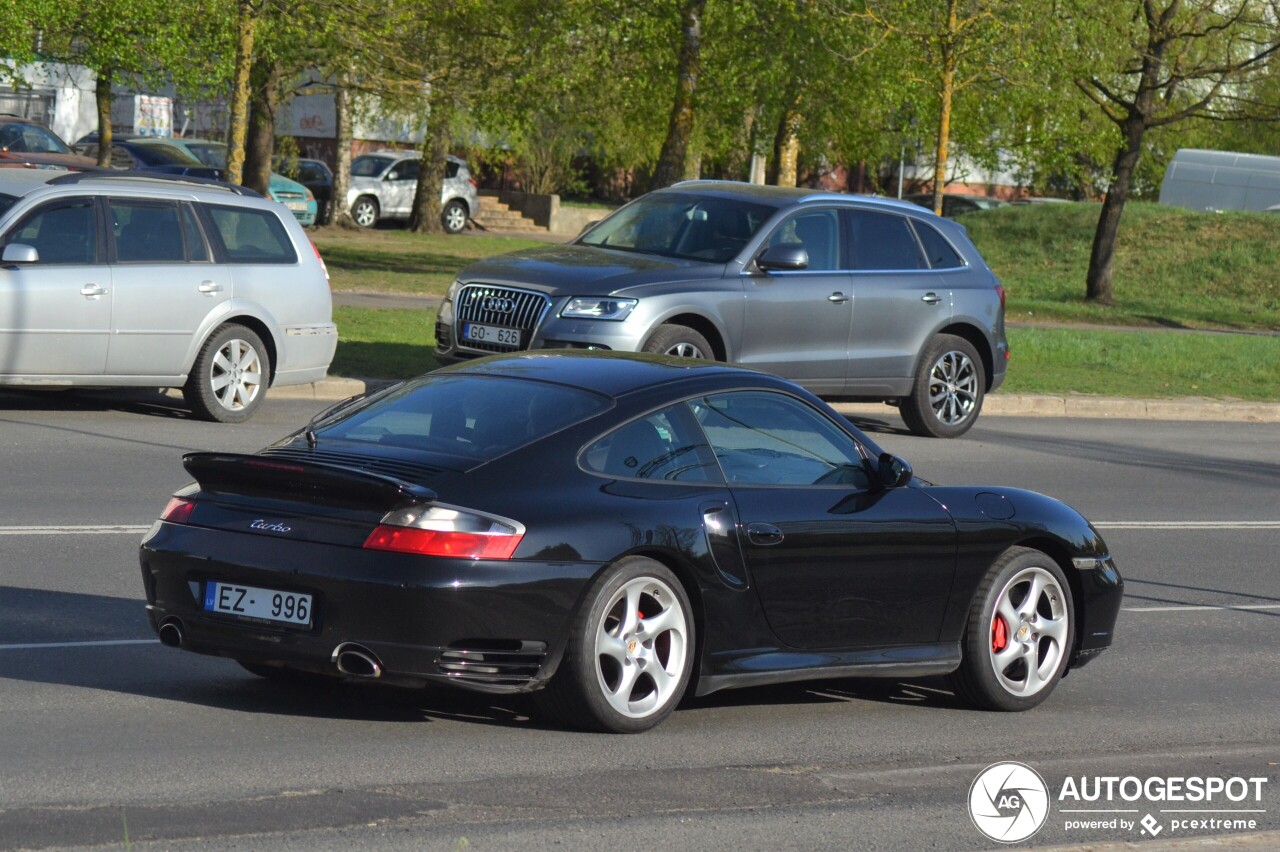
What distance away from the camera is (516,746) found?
6082mm

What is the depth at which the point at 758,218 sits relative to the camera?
15.5 meters

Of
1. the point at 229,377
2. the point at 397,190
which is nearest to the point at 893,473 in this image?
the point at 229,377

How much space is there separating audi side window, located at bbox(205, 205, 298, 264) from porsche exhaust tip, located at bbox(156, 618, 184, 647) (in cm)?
838

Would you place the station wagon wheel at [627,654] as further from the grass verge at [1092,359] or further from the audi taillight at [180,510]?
the grass verge at [1092,359]

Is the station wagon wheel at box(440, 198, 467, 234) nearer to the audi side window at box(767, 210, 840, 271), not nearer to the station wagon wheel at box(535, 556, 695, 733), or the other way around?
the audi side window at box(767, 210, 840, 271)

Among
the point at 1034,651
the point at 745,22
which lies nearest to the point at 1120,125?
the point at 745,22

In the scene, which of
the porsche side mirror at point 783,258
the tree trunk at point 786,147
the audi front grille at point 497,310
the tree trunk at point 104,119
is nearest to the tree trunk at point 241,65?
the audi front grille at point 497,310

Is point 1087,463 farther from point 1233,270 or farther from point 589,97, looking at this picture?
point 1233,270

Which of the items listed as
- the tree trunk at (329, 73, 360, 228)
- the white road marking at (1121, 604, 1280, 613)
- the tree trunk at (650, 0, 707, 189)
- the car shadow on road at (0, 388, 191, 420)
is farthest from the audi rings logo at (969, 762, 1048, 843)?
the tree trunk at (329, 73, 360, 228)

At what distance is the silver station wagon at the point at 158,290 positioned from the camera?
13.1m

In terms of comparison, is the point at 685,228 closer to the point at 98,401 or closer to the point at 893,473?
the point at 98,401

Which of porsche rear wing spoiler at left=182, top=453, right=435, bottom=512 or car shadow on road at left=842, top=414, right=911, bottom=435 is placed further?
car shadow on road at left=842, top=414, right=911, bottom=435

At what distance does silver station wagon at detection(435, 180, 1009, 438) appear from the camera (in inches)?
569

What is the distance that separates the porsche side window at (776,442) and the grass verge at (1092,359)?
1027cm
